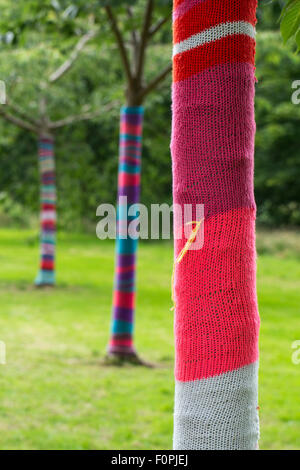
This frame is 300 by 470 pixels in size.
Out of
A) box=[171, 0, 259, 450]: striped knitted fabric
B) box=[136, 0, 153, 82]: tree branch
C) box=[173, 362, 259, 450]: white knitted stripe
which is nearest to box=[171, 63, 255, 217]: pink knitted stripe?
box=[171, 0, 259, 450]: striped knitted fabric

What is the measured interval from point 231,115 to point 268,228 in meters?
22.7

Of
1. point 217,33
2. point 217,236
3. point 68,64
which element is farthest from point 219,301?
point 68,64

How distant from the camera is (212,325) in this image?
1.85 m

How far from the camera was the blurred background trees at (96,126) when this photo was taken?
23.6 ft

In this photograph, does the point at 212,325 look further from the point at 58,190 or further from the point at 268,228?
the point at 268,228

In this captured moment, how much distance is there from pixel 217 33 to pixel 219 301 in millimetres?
758

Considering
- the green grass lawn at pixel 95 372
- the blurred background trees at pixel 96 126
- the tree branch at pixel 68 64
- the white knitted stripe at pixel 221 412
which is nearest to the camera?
the white knitted stripe at pixel 221 412

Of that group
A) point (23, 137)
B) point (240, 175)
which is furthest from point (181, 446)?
point (23, 137)

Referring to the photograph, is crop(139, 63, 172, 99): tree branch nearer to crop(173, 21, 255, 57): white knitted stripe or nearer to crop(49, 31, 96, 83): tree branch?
crop(49, 31, 96, 83): tree branch

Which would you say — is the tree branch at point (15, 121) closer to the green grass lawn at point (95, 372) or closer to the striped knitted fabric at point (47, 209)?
the striped knitted fabric at point (47, 209)

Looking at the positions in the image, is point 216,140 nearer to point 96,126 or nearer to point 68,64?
point 68,64

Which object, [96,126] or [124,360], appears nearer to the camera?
[124,360]

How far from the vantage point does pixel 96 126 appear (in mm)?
19156

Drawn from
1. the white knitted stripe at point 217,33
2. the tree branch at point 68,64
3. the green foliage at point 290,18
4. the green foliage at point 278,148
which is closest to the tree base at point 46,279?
the tree branch at point 68,64
